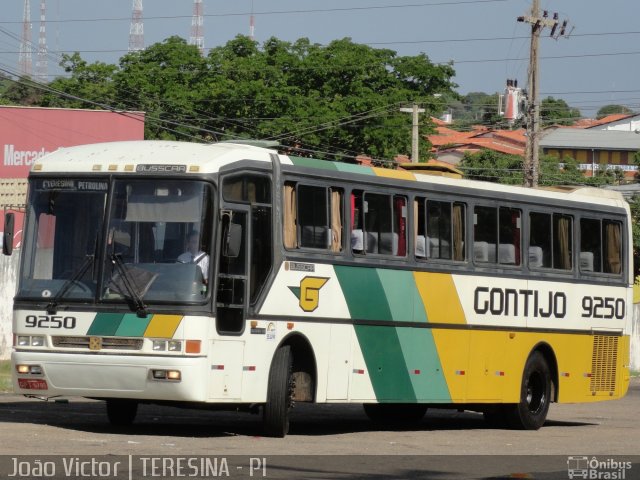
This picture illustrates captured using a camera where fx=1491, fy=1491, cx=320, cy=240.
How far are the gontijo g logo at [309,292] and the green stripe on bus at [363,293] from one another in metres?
0.42

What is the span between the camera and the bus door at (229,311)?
51.7 ft

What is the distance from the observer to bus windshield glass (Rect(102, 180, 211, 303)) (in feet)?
51.2

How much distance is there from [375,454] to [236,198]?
321cm

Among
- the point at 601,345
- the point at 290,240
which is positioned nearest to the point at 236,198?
the point at 290,240

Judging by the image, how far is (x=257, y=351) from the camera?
16219 mm

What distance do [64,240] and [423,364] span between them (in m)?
5.17

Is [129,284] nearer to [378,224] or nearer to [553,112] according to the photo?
[378,224]

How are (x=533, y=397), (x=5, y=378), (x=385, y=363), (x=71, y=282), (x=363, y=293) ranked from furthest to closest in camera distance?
(x=5, y=378) < (x=533, y=397) < (x=385, y=363) < (x=363, y=293) < (x=71, y=282)

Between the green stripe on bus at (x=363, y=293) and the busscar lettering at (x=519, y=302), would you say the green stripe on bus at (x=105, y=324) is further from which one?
the busscar lettering at (x=519, y=302)

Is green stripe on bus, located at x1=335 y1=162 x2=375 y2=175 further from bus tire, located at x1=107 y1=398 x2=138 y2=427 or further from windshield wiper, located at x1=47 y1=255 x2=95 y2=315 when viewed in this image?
bus tire, located at x1=107 y1=398 x2=138 y2=427

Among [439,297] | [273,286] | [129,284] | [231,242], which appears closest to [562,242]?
[439,297]

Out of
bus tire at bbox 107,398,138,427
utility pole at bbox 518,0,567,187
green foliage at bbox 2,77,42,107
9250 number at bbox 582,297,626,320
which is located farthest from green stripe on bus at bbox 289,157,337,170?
green foliage at bbox 2,77,42,107

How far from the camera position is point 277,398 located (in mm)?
16391

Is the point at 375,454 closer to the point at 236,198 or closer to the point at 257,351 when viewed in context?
the point at 257,351
